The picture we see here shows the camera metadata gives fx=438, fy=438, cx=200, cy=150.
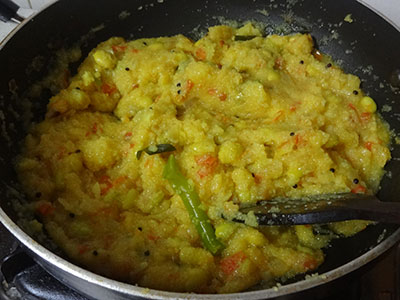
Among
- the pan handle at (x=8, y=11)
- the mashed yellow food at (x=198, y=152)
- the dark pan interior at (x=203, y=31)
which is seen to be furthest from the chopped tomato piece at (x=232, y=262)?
the pan handle at (x=8, y=11)

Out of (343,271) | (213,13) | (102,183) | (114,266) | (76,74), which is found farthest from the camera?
(213,13)

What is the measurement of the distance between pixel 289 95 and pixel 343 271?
1137 millimetres

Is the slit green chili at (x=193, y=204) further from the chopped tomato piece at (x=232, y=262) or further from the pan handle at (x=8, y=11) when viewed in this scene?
the pan handle at (x=8, y=11)

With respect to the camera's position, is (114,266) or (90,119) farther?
(90,119)

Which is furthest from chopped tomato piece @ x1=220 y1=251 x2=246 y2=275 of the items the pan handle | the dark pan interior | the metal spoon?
the pan handle

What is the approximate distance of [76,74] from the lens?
2578 millimetres

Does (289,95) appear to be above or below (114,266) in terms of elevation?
above

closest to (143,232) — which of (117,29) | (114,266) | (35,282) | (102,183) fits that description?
(114,266)

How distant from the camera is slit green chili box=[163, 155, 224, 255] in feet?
6.42

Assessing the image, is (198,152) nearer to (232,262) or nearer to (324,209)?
(232,262)

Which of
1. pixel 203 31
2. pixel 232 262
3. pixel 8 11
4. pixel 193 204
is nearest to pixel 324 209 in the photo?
pixel 232 262

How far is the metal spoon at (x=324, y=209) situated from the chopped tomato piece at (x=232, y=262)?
0.17 m

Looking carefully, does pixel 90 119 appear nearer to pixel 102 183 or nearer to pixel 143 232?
pixel 102 183

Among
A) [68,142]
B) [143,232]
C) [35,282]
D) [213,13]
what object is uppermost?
[213,13]
